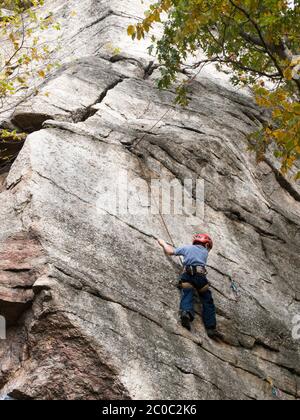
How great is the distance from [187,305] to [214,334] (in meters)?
0.72

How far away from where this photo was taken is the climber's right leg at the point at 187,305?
854cm

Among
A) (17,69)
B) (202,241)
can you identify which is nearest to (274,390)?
(202,241)

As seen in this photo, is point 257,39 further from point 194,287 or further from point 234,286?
point 194,287

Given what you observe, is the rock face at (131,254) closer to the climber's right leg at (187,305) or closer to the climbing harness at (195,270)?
the climber's right leg at (187,305)

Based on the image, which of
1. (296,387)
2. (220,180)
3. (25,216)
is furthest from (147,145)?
(296,387)

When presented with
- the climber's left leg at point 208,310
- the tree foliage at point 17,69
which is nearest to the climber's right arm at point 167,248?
the climber's left leg at point 208,310

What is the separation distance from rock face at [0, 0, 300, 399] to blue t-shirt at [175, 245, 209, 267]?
387 millimetres

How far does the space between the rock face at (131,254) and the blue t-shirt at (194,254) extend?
1.27 ft

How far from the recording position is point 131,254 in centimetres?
926

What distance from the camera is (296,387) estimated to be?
9.12 m

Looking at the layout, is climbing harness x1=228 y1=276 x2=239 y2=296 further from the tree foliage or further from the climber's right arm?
the tree foliage

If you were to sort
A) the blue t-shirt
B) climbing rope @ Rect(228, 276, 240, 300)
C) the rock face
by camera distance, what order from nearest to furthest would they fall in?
the rock face, the blue t-shirt, climbing rope @ Rect(228, 276, 240, 300)

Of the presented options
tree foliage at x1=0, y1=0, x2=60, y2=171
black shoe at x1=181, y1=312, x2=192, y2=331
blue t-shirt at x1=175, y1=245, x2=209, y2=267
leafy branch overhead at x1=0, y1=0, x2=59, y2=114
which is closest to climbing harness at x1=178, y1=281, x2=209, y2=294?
blue t-shirt at x1=175, y1=245, x2=209, y2=267

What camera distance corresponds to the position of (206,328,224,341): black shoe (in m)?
8.84
